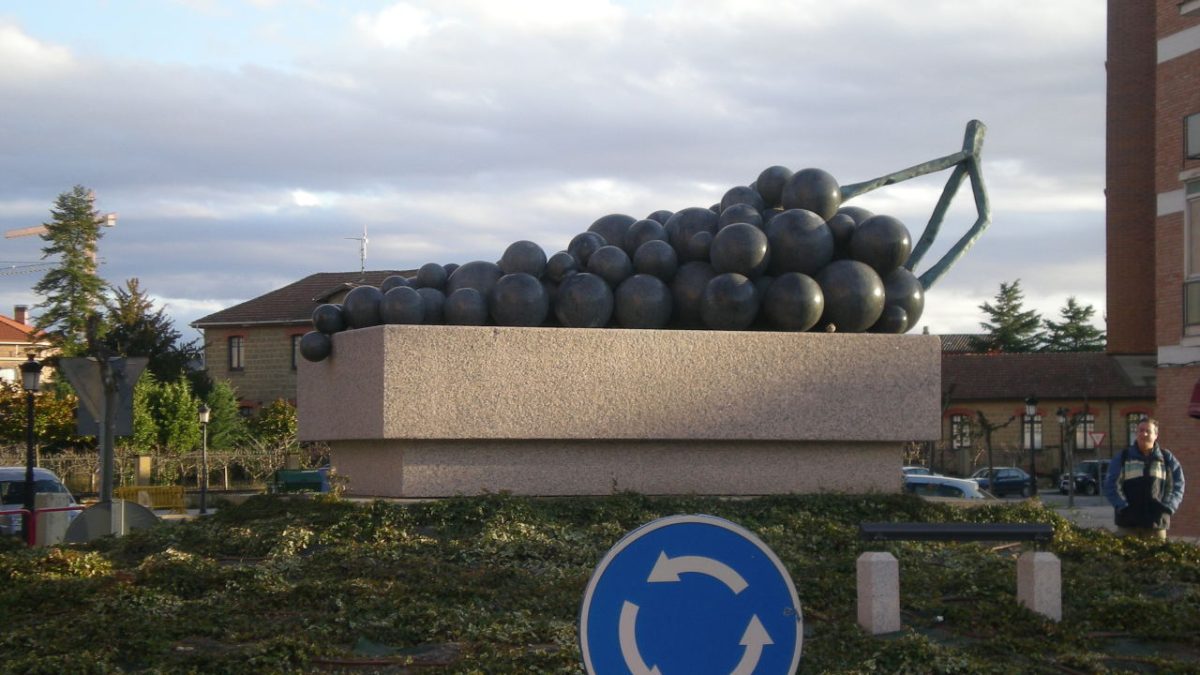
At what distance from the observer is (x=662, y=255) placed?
1306 centimetres

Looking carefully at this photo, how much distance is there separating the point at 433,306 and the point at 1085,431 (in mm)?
53977

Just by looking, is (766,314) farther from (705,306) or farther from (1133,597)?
(1133,597)

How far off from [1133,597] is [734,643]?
5.95 m

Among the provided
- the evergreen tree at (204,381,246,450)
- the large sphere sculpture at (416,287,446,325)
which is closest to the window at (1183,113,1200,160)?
the large sphere sculpture at (416,287,446,325)

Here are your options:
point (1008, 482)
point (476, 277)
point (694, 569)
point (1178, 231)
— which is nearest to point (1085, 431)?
point (1008, 482)

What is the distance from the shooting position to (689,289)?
1305cm

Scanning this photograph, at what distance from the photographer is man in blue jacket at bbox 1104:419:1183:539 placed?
1093 centimetres

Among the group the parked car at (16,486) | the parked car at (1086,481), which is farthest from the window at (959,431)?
the parked car at (16,486)

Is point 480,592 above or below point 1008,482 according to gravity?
above

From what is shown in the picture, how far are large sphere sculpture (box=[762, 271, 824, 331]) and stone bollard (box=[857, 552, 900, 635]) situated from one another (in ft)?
15.8

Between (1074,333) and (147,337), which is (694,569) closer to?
(147,337)

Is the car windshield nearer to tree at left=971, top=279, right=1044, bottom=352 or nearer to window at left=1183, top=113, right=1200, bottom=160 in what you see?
window at left=1183, top=113, right=1200, bottom=160

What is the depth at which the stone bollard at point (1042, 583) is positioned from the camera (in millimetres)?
8500

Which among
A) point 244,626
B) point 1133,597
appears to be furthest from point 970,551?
point 244,626
